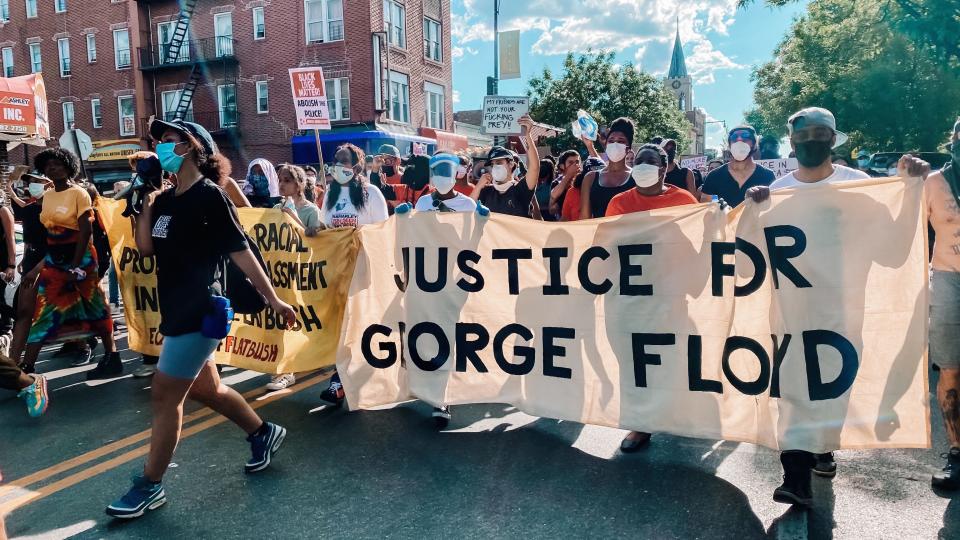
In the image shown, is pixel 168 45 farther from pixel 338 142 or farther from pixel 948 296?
pixel 948 296

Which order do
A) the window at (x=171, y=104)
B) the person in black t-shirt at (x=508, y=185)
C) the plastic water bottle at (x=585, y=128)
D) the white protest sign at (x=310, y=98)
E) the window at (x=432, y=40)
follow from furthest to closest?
the window at (x=432, y=40) < the window at (x=171, y=104) < the white protest sign at (x=310, y=98) < the plastic water bottle at (x=585, y=128) < the person in black t-shirt at (x=508, y=185)

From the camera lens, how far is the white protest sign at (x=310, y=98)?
13156mm

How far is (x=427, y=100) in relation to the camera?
102 ft

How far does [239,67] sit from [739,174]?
27538 millimetres

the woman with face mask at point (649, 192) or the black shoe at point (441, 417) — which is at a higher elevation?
the woman with face mask at point (649, 192)

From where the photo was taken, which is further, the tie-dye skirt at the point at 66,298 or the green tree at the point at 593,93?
the green tree at the point at 593,93

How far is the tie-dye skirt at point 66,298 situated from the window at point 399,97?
2267 centimetres

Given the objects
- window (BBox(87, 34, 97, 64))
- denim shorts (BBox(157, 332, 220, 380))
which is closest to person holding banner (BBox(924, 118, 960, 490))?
denim shorts (BBox(157, 332, 220, 380))

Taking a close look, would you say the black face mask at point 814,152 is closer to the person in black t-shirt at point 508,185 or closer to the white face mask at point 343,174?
the person in black t-shirt at point 508,185

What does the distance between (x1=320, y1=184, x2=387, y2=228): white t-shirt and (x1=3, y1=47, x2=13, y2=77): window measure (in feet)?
120

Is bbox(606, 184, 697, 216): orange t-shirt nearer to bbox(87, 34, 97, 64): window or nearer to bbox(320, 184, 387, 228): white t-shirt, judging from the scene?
bbox(320, 184, 387, 228): white t-shirt

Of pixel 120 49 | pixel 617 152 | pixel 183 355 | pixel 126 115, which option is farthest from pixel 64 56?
pixel 183 355

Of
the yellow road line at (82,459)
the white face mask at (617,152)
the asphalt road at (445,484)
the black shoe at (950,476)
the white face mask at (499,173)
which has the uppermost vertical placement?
the white face mask at (617,152)

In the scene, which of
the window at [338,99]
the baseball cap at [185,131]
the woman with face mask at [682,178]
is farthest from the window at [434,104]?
the baseball cap at [185,131]
